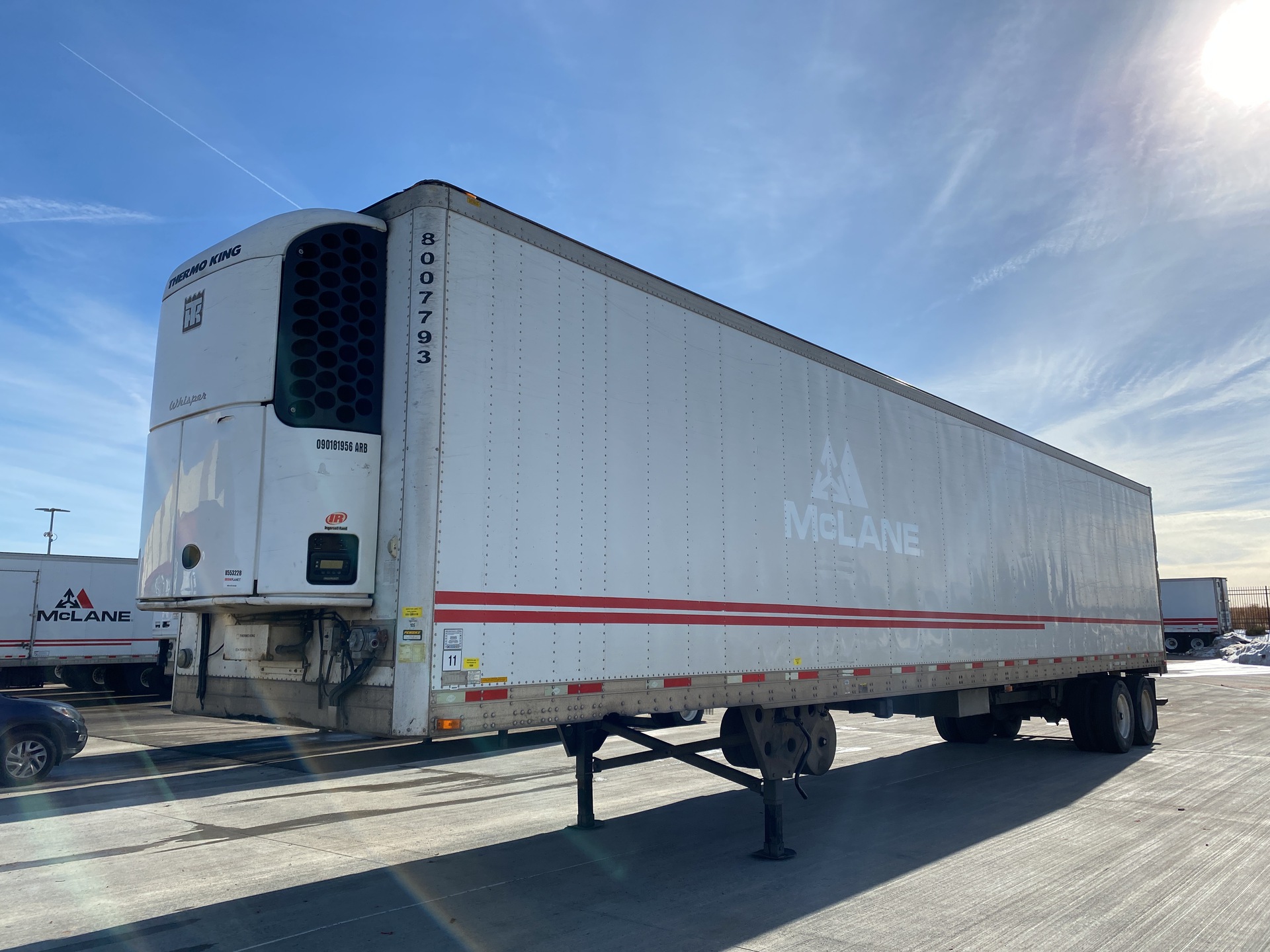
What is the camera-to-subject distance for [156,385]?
251 inches

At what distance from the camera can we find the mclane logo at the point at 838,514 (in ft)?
27.0

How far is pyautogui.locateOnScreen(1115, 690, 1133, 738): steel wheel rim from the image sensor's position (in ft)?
46.7

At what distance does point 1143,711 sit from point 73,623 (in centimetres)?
2366

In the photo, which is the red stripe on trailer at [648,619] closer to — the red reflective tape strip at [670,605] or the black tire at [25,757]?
the red reflective tape strip at [670,605]

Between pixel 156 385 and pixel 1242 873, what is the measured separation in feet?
29.4

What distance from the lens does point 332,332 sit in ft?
18.9

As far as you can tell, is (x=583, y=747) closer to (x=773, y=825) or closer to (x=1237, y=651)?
(x=773, y=825)

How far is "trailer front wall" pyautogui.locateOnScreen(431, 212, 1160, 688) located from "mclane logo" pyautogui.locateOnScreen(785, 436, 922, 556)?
26mm

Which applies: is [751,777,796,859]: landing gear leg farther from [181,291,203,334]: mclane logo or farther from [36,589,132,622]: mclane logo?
[36,589,132,622]: mclane logo

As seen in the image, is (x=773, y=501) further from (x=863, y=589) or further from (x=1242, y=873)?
(x=1242, y=873)

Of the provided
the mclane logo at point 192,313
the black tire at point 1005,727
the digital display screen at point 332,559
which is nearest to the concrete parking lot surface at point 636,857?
the black tire at point 1005,727

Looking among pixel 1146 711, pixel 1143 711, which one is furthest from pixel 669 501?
pixel 1146 711

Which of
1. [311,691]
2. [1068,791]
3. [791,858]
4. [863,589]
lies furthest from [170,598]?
[1068,791]

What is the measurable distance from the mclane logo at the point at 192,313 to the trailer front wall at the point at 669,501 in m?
1.81
